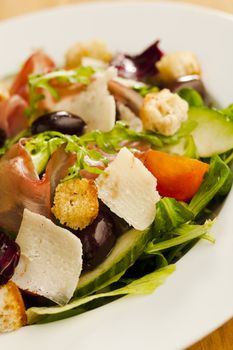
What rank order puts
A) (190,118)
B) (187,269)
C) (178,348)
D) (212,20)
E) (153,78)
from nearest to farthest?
(178,348)
(187,269)
(190,118)
(153,78)
(212,20)

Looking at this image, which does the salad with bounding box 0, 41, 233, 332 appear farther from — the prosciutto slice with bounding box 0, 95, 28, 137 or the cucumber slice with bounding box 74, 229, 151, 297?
the prosciutto slice with bounding box 0, 95, 28, 137

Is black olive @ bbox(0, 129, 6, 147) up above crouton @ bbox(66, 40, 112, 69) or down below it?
below

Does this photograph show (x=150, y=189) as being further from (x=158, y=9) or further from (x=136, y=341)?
(x=158, y=9)

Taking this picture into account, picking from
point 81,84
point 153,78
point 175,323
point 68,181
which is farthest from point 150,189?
point 153,78

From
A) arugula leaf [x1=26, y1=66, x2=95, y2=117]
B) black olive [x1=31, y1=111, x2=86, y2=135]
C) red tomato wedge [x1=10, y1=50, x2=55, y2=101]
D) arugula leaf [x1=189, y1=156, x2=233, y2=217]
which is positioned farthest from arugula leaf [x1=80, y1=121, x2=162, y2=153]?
red tomato wedge [x1=10, y1=50, x2=55, y2=101]

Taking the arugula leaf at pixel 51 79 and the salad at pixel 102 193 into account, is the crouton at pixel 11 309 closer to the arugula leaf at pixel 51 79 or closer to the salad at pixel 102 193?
the salad at pixel 102 193

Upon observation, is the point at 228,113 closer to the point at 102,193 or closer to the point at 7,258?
the point at 102,193

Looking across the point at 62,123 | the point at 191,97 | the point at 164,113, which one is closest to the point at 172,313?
the point at 164,113
